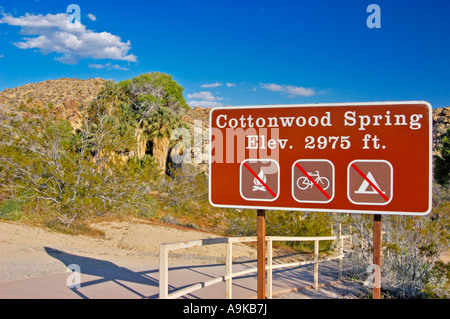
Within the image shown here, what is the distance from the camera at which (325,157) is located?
4.70m

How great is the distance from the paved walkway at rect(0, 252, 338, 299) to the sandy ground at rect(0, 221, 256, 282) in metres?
0.47

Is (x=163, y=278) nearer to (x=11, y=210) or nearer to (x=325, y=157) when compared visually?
(x=325, y=157)

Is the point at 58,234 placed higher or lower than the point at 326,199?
lower

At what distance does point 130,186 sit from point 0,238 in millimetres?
4665

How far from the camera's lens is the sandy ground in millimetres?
8211

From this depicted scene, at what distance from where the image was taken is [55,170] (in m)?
13.0

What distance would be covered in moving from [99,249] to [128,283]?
400 cm

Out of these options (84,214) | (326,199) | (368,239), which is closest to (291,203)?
(326,199)

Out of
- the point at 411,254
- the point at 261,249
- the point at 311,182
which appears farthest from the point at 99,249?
the point at 311,182

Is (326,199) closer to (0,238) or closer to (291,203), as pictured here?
(291,203)

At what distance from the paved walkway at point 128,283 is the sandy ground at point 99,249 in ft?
1.53

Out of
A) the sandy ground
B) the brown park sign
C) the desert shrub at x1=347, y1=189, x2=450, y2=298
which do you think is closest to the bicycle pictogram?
the brown park sign

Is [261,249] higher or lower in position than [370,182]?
lower
